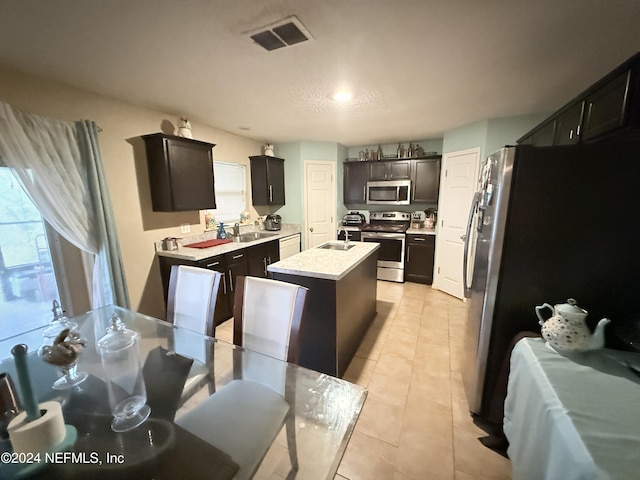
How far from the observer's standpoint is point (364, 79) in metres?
2.02

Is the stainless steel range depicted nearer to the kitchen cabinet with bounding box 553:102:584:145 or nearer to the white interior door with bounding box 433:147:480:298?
the white interior door with bounding box 433:147:480:298

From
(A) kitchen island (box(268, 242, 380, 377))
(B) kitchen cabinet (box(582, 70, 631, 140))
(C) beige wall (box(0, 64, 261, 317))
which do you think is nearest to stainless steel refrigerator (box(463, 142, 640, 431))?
(B) kitchen cabinet (box(582, 70, 631, 140))

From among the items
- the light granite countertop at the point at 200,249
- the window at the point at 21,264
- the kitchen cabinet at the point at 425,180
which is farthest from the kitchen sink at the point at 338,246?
the window at the point at 21,264

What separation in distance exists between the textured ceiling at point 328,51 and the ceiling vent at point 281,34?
0.15ft

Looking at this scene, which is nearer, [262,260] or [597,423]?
[597,423]

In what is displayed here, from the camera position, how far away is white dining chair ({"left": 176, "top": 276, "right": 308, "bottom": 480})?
0.91m

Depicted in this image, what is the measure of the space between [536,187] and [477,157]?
2.21 m

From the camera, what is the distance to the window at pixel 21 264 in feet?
6.01

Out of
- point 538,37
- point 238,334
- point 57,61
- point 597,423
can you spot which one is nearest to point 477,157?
point 538,37

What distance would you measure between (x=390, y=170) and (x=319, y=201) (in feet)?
4.49

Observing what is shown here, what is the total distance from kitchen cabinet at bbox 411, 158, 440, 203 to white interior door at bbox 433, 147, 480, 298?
30cm

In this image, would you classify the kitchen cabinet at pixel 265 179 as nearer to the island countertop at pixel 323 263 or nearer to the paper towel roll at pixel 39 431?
the island countertop at pixel 323 263

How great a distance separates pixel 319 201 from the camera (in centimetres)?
455

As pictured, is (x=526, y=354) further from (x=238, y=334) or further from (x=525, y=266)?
(x=238, y=334)
